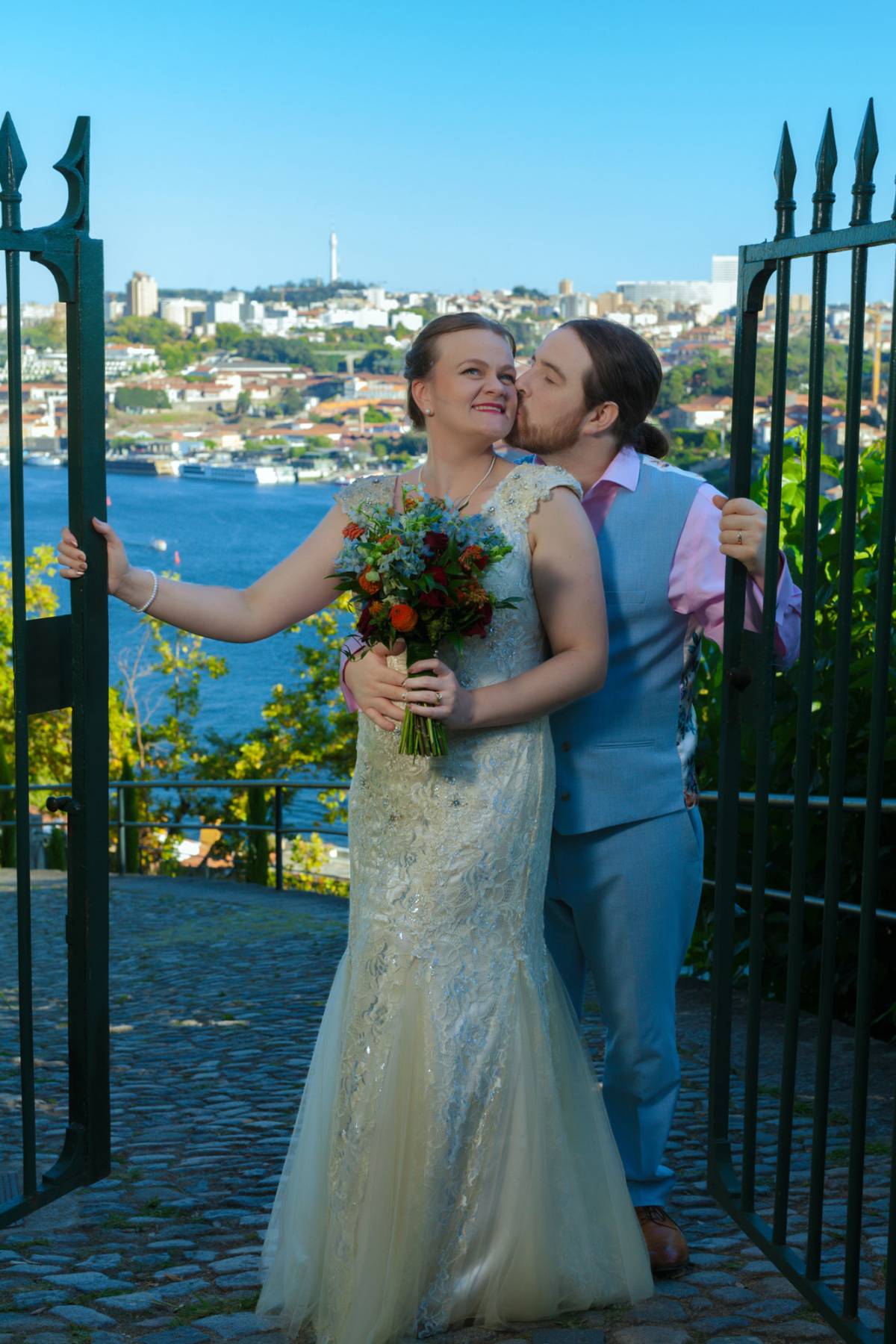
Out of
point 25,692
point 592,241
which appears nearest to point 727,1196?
point 25,692

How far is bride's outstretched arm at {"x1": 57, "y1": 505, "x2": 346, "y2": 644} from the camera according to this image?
10.9ft

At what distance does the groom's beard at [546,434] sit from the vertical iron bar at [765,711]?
42cm

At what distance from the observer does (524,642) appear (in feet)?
10.5

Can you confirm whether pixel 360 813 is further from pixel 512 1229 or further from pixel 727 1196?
pixel 727 1196

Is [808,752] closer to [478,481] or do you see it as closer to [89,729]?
[478,481]

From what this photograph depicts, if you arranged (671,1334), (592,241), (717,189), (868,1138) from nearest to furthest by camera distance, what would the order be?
(671,1334)
(868,1138)
(717,189)
(592,241)

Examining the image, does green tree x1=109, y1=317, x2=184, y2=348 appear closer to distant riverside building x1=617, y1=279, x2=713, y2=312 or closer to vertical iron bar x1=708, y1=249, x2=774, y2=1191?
distant riverside building x1=617, y1=279, x2=713, y2=312

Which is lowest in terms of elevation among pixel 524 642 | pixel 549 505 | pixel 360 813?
pixel 360 813

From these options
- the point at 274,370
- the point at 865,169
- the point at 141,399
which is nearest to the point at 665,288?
the point at 274,370

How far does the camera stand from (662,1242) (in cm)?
332

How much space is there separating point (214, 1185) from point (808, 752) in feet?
6.82

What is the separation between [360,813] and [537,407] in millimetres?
940

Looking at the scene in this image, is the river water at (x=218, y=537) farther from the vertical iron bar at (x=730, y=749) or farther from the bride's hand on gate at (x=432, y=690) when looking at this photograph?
the bride's hand on gate at (x=432, y=690)

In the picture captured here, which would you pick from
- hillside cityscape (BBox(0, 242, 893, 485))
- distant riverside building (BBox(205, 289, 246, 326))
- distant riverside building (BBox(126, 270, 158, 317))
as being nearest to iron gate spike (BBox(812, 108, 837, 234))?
hillside cityscape (BBox(0, 242, 893, 485))
